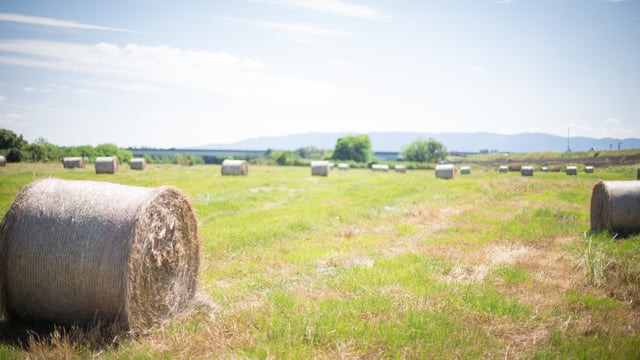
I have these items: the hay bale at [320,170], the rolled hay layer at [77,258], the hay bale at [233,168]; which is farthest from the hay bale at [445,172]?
the rolled hay layer at [77,258]

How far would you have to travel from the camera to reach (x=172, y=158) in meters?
103

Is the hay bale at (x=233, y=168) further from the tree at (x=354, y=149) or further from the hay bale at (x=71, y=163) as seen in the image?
the tree at (x=354, y=149)

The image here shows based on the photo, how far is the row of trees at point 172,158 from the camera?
47344mm

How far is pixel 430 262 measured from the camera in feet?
35.2

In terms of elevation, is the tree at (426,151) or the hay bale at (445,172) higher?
the tree at (426,151)

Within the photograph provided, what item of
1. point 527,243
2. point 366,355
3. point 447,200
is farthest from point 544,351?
point 447,200

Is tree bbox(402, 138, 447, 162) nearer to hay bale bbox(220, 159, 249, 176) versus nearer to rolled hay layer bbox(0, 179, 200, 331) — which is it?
hay bale bbox(220, 159, 249, 176)

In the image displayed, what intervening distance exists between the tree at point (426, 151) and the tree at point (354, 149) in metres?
16.7

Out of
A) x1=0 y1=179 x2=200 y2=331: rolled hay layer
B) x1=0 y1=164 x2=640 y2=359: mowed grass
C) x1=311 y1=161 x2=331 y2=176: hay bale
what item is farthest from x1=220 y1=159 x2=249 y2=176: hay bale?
x1=0 y1=179 x2=200 y2=331: rolled hay layer

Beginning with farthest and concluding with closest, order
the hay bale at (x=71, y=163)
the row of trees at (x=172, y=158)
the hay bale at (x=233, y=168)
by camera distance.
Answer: the row of trees at (x=172, y=158), the hay bale at (x=71, y=163), the hay bale at (x=233, y=168)

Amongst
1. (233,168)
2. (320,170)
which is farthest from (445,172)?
(233,168)

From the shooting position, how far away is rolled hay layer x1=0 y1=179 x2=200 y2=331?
6.60 m

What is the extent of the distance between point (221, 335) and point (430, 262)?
6.04 m

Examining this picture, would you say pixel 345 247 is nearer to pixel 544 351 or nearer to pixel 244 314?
pixel 244 314
